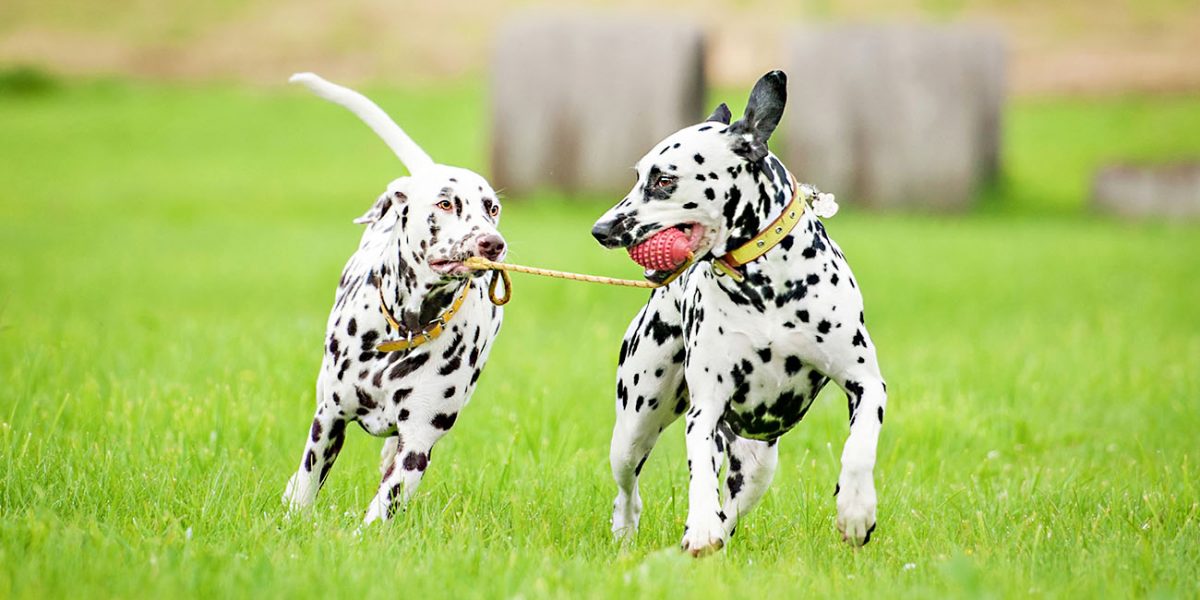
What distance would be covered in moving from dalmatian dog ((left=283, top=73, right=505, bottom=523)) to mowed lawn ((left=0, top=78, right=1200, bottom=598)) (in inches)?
9.2

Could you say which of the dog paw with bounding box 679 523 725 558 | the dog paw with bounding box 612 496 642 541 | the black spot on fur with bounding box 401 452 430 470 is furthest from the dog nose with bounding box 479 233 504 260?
the dog paw with bounding box 679 523 725 558

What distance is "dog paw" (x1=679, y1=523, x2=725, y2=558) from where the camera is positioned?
15.9ft

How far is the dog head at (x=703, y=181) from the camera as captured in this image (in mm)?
4875

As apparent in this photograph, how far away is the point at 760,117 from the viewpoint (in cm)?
488

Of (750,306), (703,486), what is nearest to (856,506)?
(703,486)

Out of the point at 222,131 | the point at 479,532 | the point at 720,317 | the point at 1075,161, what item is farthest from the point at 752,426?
the point at 222,131

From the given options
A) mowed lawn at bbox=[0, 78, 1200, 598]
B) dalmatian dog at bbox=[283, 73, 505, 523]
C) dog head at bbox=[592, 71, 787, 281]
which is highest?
dog head at bbox=[592, 71, 787, 281]

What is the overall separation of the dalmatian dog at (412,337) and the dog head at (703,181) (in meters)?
0.65

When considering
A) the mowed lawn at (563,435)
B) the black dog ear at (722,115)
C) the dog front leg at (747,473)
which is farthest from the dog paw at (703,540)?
the black dog ear at (722,115)

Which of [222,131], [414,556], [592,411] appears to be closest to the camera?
[414,556]

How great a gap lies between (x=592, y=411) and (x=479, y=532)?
274 cm

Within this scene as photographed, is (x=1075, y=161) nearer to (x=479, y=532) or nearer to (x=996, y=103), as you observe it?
(x=996, y=103)

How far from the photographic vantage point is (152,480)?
565 cm

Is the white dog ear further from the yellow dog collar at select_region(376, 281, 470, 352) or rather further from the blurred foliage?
the blurred foliage
